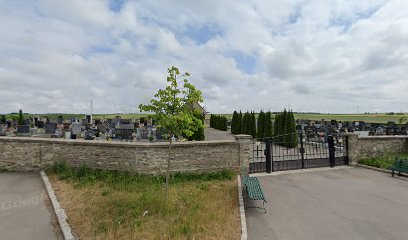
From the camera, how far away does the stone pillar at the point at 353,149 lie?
1132 centimetres

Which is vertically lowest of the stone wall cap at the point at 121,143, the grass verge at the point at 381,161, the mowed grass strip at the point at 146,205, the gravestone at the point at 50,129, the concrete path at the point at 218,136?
the mowed grass strip at the point at 146,205

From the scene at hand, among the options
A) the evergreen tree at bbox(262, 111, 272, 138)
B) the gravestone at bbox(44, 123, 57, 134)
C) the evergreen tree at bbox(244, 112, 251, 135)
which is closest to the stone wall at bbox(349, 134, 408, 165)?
the evergreen tree at bbox(262, 111, 272, 138)

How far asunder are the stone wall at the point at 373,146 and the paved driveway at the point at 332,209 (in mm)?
2102

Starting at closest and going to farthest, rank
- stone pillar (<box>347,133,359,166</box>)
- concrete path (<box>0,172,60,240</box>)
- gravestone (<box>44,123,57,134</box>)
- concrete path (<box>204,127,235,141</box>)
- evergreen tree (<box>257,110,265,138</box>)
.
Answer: concrete path (<box>0,172,60,240</box>), stone pillar (<box>347,133,359,166</box>), gravestone (<box>44,123,57,134</box>), evergreen tree (<box>257,110,265,138</box>), concrete path (<box>204,127,235,141</box>)

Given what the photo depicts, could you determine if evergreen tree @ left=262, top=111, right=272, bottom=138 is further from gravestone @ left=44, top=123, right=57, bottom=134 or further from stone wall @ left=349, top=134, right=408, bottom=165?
gravestone @ left=44, top=123, right=57, bottom=134

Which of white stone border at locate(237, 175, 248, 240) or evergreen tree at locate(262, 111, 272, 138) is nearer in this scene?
white stone border at locate(237, 175, 248, 240)

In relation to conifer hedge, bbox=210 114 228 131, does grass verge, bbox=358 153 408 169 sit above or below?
below

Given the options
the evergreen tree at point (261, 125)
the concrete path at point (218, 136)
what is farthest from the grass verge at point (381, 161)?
the concrete path at point (218, 136)

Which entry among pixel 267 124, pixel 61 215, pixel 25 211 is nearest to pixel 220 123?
pixel 267 124

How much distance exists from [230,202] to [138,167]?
4.07 m

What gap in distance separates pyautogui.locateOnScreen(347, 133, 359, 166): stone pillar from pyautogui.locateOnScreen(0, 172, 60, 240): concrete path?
1239cm

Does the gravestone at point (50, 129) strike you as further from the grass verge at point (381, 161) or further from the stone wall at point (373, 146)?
the grass verge at point (381, 161)

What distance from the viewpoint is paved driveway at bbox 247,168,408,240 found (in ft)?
16.5

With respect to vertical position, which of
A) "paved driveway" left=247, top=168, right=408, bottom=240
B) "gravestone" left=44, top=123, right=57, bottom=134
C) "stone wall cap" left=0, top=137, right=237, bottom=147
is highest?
"gravestone" left=44, top=123, right=57, bottom=134
